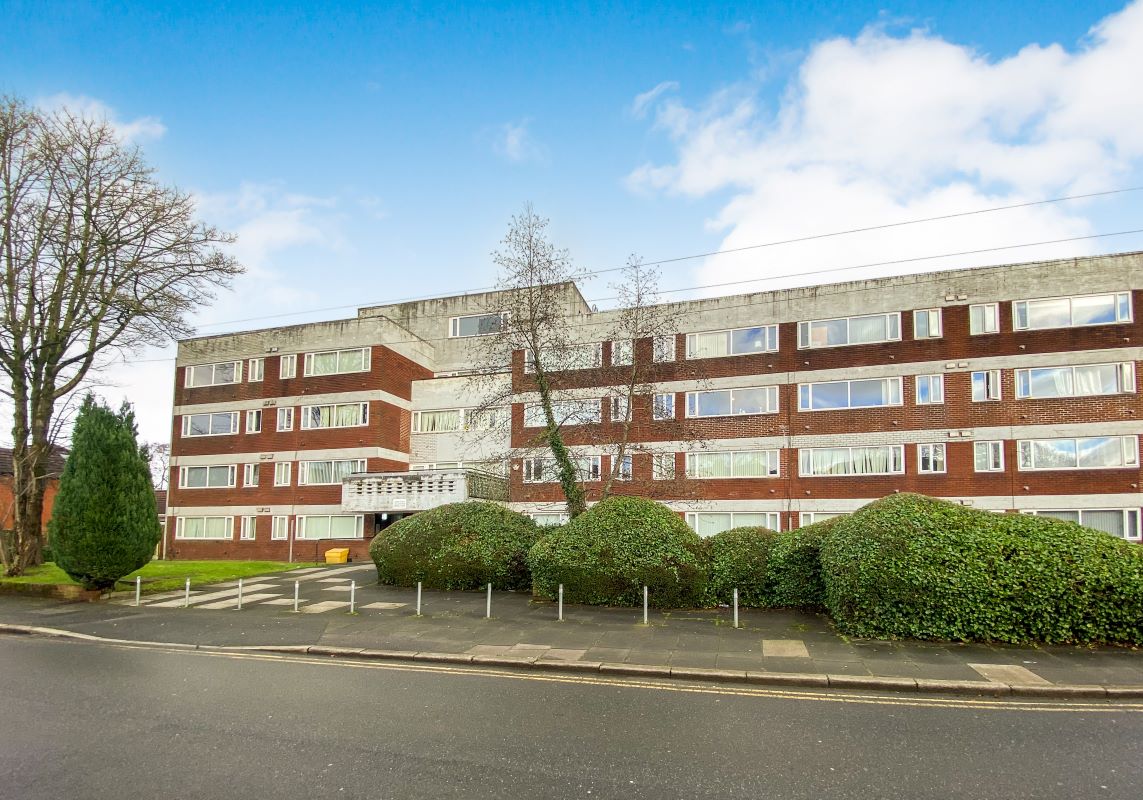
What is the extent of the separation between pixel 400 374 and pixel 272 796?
110 feet

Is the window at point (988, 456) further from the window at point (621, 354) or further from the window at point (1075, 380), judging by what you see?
the window at point (621, 354)

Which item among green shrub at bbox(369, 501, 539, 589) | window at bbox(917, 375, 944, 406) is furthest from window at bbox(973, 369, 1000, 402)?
green shrub at bbox(369, 501, 539, 589)

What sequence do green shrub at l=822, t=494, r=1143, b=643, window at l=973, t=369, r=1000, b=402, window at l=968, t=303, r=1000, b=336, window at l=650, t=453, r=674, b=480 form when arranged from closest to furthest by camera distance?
1. green shrub at l=822, t=494, r=1143, b=643
2. window at l=973, t=369, r=1000, b=402
3. window at l=968, t=303, r=1000, b=336
4. window at l=650, t=453, r=674, b=480

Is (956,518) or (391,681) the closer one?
(391,681)

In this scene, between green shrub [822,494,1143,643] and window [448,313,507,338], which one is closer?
green shrub [822,494,1143,643]

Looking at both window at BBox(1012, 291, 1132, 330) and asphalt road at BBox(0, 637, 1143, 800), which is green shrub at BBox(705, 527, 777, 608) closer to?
asphalt road at BBox(0, 637, 1143, 800)

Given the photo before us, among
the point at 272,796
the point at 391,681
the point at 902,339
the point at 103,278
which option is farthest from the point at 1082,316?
the point at 103,278

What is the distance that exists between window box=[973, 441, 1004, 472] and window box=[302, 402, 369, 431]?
28.1 metres

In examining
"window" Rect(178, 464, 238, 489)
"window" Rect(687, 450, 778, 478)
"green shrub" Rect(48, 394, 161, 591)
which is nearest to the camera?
"green shrub" Rect(48, 394, 161, 591)

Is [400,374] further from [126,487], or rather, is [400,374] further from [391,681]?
[391,681]

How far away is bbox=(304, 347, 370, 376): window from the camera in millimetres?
36250

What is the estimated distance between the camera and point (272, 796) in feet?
16.9

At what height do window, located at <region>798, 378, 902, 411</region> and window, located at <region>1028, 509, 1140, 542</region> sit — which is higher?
window, located at <region>798, 378, 902, 411</region>

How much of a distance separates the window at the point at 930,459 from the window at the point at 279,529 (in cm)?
3086
